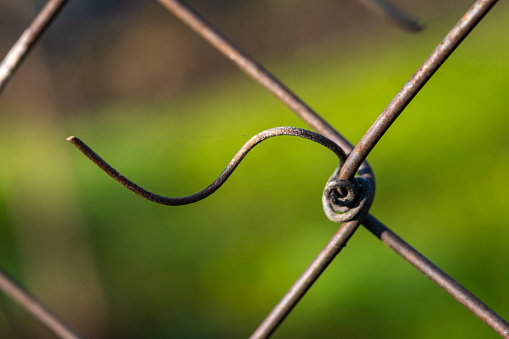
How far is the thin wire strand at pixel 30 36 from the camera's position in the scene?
1.54ft

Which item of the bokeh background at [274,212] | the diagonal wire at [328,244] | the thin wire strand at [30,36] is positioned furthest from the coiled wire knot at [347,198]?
the bokeh background at [274,212]

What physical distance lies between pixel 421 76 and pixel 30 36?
1.19ft

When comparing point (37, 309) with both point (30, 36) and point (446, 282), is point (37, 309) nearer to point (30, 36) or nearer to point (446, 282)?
point (30, 36)

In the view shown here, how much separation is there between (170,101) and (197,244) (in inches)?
83.4

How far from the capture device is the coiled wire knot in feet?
1.13

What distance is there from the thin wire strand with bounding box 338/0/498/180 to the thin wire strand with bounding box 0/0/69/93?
307 mm

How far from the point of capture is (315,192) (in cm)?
193

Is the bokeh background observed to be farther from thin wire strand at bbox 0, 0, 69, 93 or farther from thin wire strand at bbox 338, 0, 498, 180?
thin wire strand at bbox 338, 0, 498, 180

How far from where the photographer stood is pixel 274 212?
195 centimetres

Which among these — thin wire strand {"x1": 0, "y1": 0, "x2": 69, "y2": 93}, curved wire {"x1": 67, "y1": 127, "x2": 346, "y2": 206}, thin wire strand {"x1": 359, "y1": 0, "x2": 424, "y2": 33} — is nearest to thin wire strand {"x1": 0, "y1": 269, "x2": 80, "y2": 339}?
thin wire strand {"x1": 0, "y1": 0, "x2": 69, "y2": 93}

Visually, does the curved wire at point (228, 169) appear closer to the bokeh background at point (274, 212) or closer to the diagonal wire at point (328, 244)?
the diagonal wire at point (328, 244)

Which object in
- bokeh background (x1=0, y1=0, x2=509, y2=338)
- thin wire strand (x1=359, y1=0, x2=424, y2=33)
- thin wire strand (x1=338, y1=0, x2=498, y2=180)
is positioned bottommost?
bokeh background (x1=0, y1=0, x2=509, y2=338)

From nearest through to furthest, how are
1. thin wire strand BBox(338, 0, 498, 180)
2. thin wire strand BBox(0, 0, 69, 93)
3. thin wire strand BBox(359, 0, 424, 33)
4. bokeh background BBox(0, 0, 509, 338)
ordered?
thin wire strand BBox(338, 0, 498, 180) < thin wire strand BBox(0, 0, 69, 93) < thin wire strand BBox(359, 0, 424, 33) < bokeh background BBox(0, 0, 509, 338)

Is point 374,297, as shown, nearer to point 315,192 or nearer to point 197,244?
point 315,192
